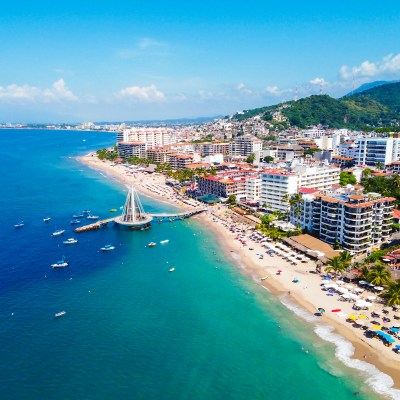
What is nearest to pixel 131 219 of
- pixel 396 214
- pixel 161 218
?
pixel 161 218

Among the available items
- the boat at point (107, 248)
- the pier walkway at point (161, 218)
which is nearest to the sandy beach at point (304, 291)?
the pier walkway at point (161, 218)

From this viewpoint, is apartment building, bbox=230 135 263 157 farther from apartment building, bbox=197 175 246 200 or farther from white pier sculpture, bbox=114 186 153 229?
white pier sculpture, bbox=114 186 153 229

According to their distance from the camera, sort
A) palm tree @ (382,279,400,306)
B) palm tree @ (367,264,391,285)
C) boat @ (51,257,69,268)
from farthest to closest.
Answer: boat @ (51,257,69,268), palm tree @ (367,264,391,285), palm tree @ (382,279,400,306)

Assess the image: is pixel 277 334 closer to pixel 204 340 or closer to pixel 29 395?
pixel 204 340

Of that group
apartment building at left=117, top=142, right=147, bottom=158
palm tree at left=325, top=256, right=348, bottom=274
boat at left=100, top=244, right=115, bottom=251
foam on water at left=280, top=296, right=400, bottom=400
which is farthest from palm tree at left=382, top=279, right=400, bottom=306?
apartment building at left=117, top=142, right=147, bottom=158

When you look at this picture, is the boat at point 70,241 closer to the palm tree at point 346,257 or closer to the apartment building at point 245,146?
the palm tree at point 346,257

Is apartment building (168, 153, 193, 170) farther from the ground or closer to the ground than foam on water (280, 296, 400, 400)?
farther from the ground
